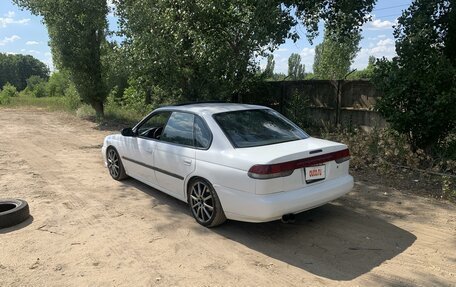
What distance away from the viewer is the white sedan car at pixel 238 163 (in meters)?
4.27

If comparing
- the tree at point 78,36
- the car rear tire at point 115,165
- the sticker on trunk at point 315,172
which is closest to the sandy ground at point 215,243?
the car rear tire at point 115,165

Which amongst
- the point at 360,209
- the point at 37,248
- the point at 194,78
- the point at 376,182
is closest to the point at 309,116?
the point at 194,78

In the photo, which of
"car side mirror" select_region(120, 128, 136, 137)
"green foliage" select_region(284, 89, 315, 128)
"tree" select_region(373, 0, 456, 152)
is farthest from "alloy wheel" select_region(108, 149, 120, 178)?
"green foliage" select_region(284, 89, 315, 128)

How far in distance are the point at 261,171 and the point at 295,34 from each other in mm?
7990

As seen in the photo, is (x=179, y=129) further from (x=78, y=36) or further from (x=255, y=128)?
(x=78, y=36)

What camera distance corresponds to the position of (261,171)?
4184 millimetres

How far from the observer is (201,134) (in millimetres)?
5117

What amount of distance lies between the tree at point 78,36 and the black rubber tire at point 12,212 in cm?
1314

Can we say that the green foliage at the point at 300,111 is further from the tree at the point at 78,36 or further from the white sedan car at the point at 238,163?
the tree at the point at 78,36

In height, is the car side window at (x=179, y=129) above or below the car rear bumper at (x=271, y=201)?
above

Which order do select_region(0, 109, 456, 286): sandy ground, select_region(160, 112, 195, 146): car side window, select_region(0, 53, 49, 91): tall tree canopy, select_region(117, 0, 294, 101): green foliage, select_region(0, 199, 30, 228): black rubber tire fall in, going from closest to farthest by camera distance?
1. select_region(0, 109, 456, 286): sandy ground
2. select_region(0, 199, 30, 228): black rubber tire
3. select_region(160, 112, 195, 146): car side window
4. select_region(117, 0, 294, 101): green foliage
5. select_region(0, 53, 49, 91): tall tree canopy

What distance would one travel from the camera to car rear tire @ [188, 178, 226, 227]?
472cm

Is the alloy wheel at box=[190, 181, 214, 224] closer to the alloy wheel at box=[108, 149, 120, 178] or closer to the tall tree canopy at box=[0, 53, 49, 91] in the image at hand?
the alloy wheel at box=[108, 149, 120, 178]

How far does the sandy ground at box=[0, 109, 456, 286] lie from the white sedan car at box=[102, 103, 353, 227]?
385mm
